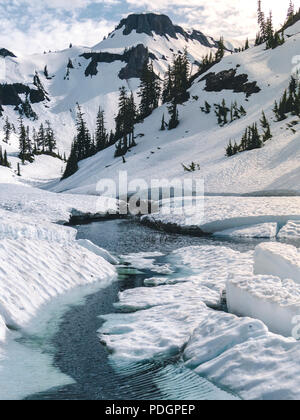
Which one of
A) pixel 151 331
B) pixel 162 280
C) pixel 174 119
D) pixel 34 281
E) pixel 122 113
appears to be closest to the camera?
pixel 151 331

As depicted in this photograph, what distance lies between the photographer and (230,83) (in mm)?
64938

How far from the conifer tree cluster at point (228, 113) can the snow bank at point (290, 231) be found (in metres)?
36.8

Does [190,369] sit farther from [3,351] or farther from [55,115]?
[55,115]

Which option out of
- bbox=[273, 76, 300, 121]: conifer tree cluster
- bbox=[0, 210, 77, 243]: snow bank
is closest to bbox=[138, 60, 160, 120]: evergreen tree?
bbox=[273, 76, 300, 121]: conifer tree cluster

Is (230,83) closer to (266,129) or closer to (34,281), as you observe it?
(266,129)

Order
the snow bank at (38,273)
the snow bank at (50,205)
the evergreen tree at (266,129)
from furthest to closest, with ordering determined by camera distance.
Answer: the evergreen tree at (266,129) < the snow bank at (50,205) < the snow bank at (38,273)

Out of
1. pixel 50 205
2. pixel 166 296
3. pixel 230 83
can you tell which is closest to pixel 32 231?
pixel 166 296

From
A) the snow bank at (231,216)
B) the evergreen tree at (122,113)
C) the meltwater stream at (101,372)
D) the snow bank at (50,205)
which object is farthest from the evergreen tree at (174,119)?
the meltwater stream at (101,372)

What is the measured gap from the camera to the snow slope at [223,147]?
126 feet

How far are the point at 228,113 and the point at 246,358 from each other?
56721mm

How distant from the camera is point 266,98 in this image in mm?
57562

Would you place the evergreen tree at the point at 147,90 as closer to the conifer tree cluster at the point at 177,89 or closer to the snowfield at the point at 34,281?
the conifer tree cluster at the point at 177,89

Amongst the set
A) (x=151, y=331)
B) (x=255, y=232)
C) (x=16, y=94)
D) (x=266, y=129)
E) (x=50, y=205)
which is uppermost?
(x=16, y=94)

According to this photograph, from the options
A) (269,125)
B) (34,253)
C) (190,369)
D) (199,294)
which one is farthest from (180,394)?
(269,125)
